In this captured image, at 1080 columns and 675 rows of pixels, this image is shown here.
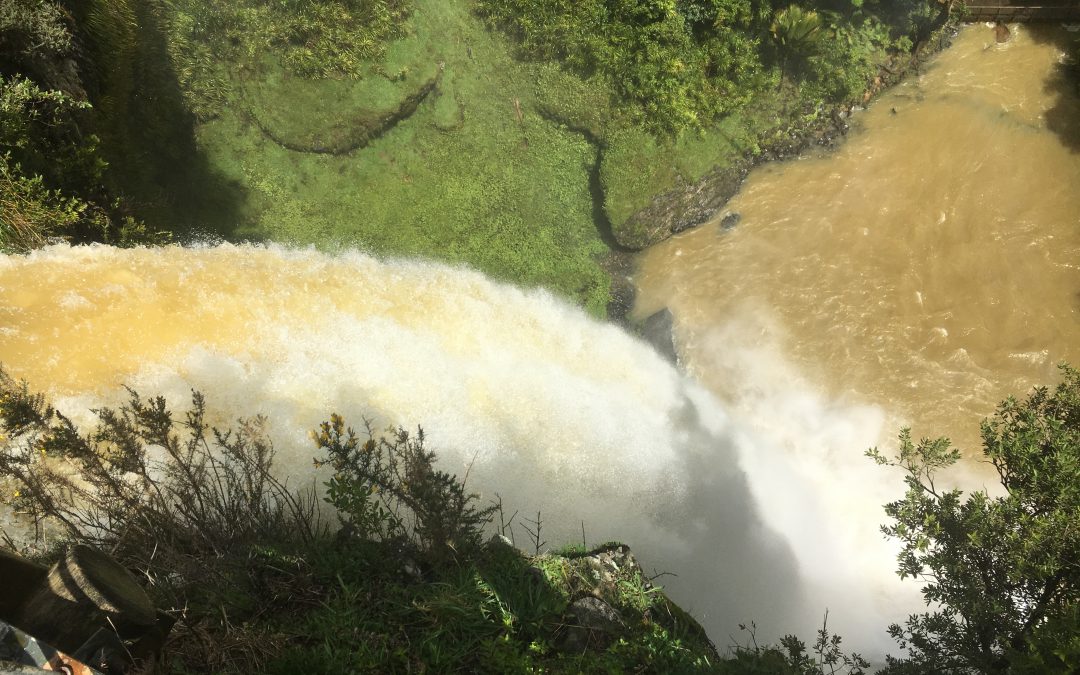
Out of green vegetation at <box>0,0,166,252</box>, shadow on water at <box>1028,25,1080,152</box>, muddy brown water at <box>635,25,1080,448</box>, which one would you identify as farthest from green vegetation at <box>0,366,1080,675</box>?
shadow on water at <box>1028,25,1080,152</box>

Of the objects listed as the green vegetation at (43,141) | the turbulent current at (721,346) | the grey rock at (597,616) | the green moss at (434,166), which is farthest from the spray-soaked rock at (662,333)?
the green vegetation at (43,141)

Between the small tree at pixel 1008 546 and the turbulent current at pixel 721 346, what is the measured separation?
9.64 feet

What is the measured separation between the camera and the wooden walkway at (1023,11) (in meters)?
12.9

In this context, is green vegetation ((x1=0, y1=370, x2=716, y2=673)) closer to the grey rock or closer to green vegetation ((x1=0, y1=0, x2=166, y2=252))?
the grey rock

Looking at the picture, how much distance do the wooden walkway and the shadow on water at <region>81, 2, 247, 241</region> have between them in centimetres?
1455

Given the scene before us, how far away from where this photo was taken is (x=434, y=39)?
12.2 metres

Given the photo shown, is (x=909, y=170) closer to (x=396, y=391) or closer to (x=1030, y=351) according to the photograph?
(x=1030, y=351)

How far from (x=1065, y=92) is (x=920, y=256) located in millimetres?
4639

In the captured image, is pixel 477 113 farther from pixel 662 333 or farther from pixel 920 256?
pixel 920 256

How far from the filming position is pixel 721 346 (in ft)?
37.8

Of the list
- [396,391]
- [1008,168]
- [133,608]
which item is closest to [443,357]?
[396,391]

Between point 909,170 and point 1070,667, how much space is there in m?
9.69

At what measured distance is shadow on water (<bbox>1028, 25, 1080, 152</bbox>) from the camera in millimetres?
12062

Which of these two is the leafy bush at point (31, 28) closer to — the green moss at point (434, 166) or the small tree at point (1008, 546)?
the green moss at point (434, 166)
